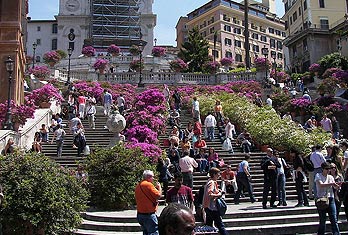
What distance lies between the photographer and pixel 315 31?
5638 cm

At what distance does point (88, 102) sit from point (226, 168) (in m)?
15.1

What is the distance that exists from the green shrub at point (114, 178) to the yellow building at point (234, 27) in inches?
2882

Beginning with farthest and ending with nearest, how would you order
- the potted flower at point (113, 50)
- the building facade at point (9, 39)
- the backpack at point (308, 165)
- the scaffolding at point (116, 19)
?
the scaffolding at point (116, 19) < the potted flower at point (113, 50) < the building facade at point (9, 39) < the backpack at point (308, 165)

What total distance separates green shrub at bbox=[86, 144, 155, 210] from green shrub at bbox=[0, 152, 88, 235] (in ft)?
8.46

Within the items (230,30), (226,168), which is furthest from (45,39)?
(226,168)

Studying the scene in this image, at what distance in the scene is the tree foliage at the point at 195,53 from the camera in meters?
59.0

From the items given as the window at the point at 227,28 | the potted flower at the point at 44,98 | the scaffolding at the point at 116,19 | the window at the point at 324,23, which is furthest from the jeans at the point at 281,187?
the window at the point at 227,28

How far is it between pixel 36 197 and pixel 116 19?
69.3m

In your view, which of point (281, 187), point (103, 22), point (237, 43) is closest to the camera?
point (281, 187)

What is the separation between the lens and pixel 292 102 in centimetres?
2980

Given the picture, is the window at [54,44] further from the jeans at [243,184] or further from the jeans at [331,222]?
the jeans at [331,222]

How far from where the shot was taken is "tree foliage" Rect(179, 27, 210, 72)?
59.0 meters

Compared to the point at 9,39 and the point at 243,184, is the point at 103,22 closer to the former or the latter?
the point at 9,39

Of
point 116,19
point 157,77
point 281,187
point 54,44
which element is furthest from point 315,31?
point 54,44
